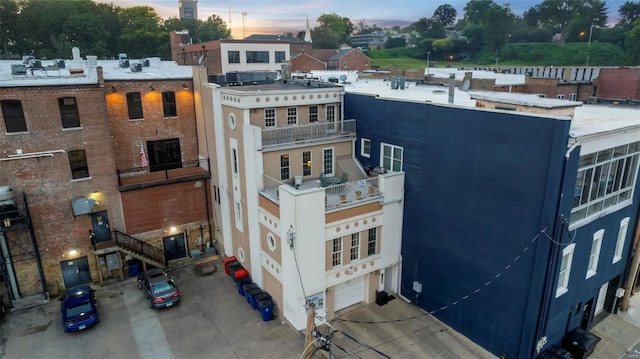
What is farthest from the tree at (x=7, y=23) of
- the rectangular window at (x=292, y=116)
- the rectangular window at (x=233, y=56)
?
the rectangular window at (x=292, y=116)

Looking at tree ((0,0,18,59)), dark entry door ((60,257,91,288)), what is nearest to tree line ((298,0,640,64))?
tree ((0,0,18,59))

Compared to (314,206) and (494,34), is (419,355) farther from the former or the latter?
(494,34)

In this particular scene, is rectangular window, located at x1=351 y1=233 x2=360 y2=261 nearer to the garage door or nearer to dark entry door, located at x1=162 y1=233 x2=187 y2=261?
the garage door

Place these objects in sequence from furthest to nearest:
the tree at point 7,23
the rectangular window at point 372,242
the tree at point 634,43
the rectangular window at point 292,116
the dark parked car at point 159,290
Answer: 1. the tree at point 634,43
2. the tree at point 7,23
3. the rectangular window at point 292,116
4. the dark parked car at point 159,290
5. the rectangular window at point 372,242

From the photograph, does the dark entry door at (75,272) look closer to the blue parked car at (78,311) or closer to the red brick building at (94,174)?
the red brick building at (94,174)

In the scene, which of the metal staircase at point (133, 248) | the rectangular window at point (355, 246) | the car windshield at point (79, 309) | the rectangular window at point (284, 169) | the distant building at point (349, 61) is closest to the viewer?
the car windshield at point (79, 309)
